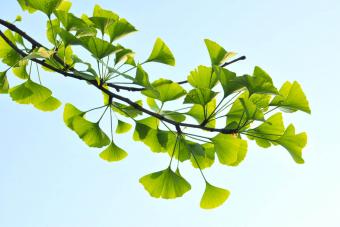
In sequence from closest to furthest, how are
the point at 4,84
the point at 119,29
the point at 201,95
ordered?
the point at 201,95 → the point at 119,29 → the point at 4,84

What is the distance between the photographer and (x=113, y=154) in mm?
2514

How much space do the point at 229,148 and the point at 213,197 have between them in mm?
443

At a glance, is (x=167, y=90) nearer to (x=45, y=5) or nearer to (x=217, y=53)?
(x=217, y=53)

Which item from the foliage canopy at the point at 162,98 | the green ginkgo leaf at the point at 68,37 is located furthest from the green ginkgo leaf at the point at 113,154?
the green ginkgo leaf at the point at 68,37

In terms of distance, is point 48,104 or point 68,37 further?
point 48,104

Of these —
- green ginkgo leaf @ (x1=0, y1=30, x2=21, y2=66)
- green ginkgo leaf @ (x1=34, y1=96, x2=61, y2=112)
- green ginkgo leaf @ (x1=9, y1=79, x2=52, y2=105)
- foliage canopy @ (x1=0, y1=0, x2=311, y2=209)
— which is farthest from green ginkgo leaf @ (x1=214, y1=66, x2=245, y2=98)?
green ginkgo leaf @ (x1=0, y1=30, x2=21, y2=66)

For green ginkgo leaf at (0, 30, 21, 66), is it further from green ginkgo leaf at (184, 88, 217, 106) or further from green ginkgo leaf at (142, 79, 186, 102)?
green ginkgo leaf at (184, 88, 217, 106)

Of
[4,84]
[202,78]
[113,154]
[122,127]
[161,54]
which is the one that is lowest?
[113,154]

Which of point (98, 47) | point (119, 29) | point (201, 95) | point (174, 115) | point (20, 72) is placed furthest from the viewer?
point (20, 72)

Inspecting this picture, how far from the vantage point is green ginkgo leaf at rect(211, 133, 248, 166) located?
6.30ft

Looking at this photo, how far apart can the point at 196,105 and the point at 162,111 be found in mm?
152

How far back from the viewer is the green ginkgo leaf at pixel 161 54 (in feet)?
7.22

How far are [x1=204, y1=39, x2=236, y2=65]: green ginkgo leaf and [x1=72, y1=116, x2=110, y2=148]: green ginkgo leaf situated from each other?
66 centimetres

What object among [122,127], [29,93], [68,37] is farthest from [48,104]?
[68,37]
